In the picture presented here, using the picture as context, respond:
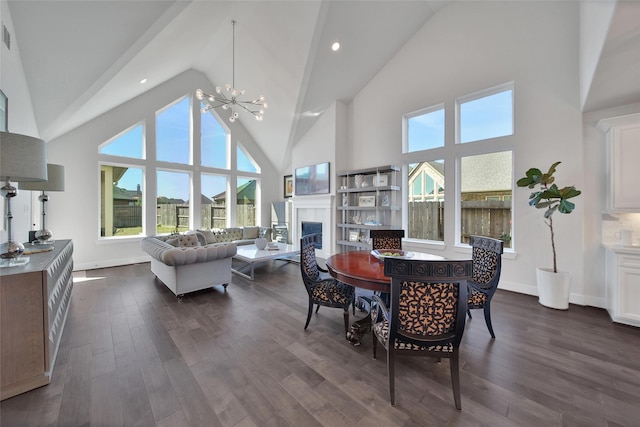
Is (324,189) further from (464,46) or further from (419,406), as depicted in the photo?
(419,406)

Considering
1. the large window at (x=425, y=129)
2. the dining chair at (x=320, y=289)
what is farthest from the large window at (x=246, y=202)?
the dining chair at (x=320, y=289)

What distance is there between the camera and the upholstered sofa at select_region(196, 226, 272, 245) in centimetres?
605

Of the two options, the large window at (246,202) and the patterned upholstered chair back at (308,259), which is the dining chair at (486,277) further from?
the large window at (246,202)

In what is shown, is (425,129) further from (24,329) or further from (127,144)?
(127,144)

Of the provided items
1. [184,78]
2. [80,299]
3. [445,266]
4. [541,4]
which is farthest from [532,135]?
[184,78]

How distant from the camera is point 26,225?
3514 millimetres

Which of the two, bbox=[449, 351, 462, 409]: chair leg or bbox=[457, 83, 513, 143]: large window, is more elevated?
bbox=[457, 83, 513, 143]: large window

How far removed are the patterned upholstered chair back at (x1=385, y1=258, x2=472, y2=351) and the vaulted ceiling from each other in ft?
8.75

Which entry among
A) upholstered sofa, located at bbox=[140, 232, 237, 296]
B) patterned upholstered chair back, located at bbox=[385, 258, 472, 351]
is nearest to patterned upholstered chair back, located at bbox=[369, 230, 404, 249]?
patterned upholstered chair back, located at bbox=[385, 258, 472, 351]

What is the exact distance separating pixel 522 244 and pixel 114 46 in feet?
20.8

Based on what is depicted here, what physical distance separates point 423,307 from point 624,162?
126 inches

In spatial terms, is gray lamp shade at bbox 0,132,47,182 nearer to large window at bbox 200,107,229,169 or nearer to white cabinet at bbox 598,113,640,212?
large window at bbox 200,107,229,169

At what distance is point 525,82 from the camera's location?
3590mm

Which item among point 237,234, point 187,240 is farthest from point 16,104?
point 237,234
